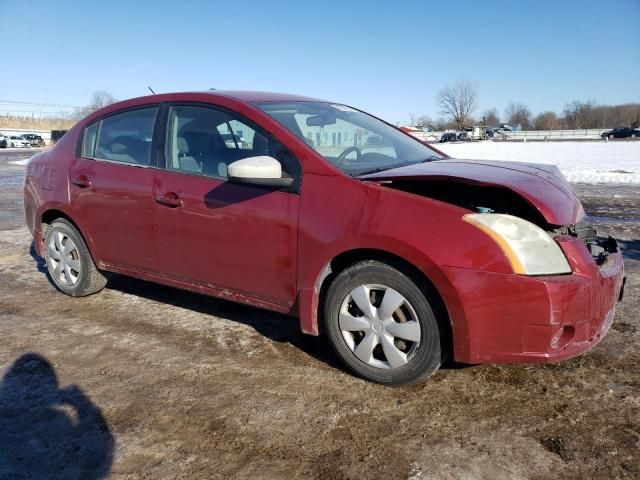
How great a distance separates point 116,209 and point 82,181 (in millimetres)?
505

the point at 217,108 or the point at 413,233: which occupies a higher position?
the point at 217,108

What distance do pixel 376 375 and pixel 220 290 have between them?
3.94 ft

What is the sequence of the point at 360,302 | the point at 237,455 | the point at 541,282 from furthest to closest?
the point at 360,302 → the point at 541,282 → the point at 237,455

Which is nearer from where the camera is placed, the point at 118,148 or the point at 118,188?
the point at 118,188

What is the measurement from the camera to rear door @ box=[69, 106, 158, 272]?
3.79m

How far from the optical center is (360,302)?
2.86 metres

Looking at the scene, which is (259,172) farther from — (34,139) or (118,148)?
(34,139)

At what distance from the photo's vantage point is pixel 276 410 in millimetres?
2699

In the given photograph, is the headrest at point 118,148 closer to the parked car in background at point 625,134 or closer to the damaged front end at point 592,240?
the damaged front end at point 592,240

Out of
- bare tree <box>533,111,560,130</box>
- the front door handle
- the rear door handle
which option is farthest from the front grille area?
bare tree <box>533,111,560,130</box>

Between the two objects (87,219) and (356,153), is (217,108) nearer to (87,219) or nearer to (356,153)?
(356,153)

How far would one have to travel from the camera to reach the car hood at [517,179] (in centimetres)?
274

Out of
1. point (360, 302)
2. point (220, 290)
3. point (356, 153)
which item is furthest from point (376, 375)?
point (356, 153)

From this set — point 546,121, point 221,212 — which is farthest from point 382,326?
point 546,121
